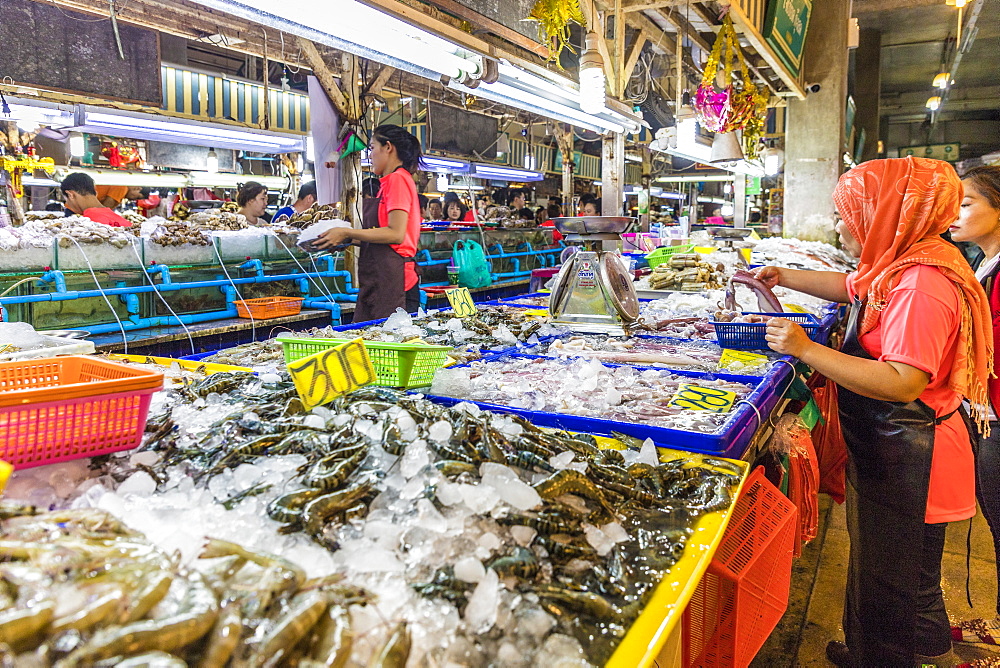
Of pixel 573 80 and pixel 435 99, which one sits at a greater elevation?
pixel 435 99

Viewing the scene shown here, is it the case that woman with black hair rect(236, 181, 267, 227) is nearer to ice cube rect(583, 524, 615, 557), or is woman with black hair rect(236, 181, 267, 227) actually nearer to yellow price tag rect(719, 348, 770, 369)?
yellow price tag rect(719, 348, 770, 369)

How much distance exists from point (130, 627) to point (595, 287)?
127 inches

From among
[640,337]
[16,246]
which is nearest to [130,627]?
[640,337]

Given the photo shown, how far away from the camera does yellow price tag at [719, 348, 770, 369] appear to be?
294 centimetres

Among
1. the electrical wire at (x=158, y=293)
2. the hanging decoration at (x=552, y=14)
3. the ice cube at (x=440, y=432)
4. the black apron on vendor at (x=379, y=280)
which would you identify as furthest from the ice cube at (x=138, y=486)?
the electrical wire at (x=158, y=293)

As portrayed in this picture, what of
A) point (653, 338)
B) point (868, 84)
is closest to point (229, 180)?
point (653, 338)

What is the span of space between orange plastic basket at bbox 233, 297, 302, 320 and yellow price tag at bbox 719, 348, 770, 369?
13.7 feet

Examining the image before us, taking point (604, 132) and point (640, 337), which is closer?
point (640, 337)

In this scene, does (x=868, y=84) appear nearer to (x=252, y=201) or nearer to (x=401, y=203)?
(x=252, y=201)

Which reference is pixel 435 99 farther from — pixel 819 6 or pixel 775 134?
pixel 775 134

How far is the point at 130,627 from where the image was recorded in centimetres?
90

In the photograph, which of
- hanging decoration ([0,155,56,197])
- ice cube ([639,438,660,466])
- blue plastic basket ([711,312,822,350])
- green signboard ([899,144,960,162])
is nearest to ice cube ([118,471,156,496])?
ice cube ([639,438,660,466])

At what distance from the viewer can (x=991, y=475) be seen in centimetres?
306

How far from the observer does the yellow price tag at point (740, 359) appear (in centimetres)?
294
